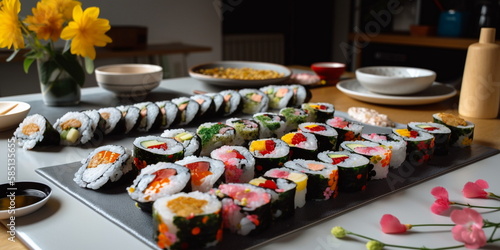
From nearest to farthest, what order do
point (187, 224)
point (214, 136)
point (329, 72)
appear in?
point (187, 224), point (214, 136), point (329, 72)

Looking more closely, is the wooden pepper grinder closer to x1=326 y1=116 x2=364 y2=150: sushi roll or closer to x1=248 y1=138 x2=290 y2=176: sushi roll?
x1=326 y1=116 x2=364 y2=150: sushi roll

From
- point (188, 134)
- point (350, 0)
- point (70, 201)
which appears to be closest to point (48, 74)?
point (188, 134)

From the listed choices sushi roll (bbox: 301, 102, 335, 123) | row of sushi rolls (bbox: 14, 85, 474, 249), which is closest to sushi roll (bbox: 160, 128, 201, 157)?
row of sushi rolls (bbox: 14, 85, 474, 249)

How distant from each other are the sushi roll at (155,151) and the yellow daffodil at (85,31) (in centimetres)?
67

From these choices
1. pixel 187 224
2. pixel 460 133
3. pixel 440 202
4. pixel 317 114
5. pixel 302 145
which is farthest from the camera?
pixel 317 114

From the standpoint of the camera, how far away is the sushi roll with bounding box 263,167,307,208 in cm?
Result: 105

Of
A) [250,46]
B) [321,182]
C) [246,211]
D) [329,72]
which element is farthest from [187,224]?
[250,46]

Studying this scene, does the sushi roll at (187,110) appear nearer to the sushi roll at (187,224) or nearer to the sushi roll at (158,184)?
the sushi roll at (158,184)

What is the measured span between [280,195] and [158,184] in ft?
0.89

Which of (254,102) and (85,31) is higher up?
(85,31)

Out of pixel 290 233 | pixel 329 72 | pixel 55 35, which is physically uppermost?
pixel 55 35

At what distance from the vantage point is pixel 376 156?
121 centimetres

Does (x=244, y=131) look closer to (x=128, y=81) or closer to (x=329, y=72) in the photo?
(x=128, y=81)

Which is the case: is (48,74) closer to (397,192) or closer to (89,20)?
(89,20)
